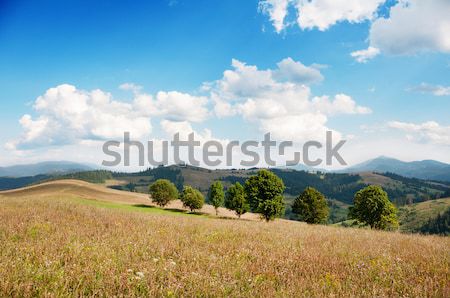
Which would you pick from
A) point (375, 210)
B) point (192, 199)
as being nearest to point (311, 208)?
point (375, 210)

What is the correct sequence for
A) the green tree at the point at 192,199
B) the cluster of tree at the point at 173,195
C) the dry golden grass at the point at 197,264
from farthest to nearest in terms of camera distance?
the cluster of tree at the point at 173,195 → the green tree at the point at 192,199 → the dry golden grass at the point at 197,264

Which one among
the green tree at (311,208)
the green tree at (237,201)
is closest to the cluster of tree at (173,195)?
the green tree at (237,201)

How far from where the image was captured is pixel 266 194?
61938 mm

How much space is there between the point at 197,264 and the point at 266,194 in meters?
56.3

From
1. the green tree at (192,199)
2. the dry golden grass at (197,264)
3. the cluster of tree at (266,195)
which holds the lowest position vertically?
the green tree at (192,199)

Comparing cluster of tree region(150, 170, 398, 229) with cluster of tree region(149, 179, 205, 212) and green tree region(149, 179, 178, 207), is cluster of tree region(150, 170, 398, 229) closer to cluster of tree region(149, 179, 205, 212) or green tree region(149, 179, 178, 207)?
cluster of tree region(149, 179, 205, 212)

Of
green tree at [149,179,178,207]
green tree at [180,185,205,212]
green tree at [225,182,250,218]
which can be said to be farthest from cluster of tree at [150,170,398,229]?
A: green tree at [149,179,178,207]

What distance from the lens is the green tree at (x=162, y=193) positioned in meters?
104

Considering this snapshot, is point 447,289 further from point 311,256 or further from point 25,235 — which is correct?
point 25,235

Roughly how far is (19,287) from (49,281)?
61 cm

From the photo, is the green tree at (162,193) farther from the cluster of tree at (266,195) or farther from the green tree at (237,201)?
the cluster of tree at (266,195)

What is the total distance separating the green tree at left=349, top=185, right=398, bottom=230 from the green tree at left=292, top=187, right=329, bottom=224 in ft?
35.7

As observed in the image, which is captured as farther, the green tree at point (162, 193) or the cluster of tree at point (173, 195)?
the green tree at point (162, 193)

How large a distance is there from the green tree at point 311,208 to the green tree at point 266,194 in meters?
12.2
